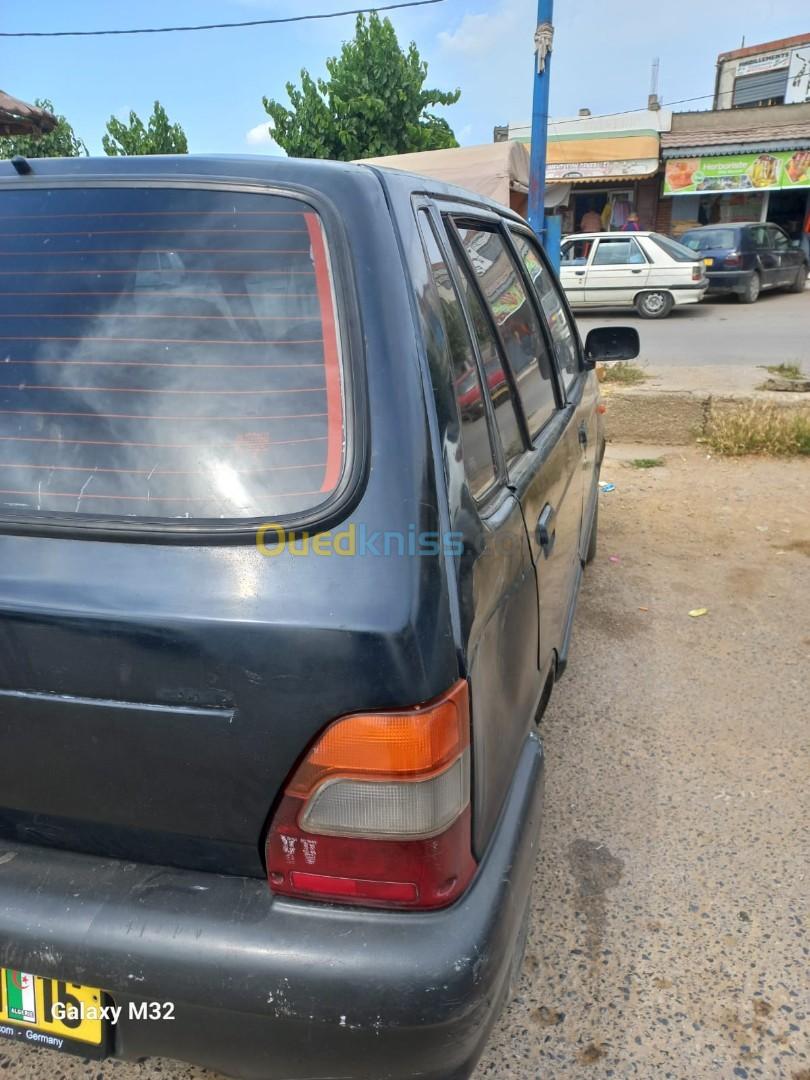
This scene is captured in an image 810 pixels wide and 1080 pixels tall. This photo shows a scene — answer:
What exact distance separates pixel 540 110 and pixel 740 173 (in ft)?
52.0

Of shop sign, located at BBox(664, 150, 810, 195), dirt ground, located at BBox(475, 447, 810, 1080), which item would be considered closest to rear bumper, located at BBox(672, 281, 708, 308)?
shop sign, located at BBox(664, 150, 810, 195)

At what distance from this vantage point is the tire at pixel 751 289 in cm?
1588

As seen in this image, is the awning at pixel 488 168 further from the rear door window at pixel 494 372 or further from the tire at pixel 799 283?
the rear door window at pixel 494 372

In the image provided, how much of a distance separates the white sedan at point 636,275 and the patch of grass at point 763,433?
28.8ft

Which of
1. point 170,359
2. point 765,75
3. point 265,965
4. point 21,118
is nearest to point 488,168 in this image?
point 21,118

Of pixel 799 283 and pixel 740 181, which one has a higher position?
pixel 740 181

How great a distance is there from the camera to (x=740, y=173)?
70.4ft

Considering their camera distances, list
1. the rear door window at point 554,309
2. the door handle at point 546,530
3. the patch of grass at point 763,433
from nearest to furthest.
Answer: the door handle at point 546,530
the rear door window at point 554,309
the patch of grass at point 763,433

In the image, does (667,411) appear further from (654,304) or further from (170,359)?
(654,304)

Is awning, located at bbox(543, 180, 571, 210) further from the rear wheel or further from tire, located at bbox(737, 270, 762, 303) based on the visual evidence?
tire, located at bbox(737, 270, 762, 303)

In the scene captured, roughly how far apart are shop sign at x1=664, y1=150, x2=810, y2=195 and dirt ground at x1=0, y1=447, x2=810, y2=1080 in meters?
21.0

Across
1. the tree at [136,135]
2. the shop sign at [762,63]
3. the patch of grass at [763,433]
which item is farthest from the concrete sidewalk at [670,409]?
the shop sign at [762,63]

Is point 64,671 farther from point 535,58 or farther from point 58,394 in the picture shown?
point 535,58

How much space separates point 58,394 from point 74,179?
0.47 m
